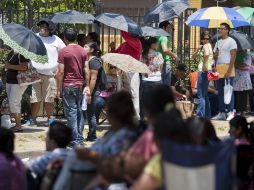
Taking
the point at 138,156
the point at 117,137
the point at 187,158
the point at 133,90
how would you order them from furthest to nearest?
the point at 133,90
the point at 117,137
the point at 138,156
the point at 187,158

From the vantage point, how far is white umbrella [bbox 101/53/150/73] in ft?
41.3

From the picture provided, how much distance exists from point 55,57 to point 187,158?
30.5 ft

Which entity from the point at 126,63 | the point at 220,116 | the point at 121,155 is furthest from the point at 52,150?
the point at 220,116

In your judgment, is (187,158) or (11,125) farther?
(11,125)

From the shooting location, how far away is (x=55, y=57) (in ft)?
45.6

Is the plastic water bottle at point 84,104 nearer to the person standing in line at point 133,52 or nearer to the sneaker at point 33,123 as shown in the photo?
the person standing in line at point 133,52

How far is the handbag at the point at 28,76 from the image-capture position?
1319 centimetres

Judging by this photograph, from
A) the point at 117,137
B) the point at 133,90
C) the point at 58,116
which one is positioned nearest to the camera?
the point at 117,137

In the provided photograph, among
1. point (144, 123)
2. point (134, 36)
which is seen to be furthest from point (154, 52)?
point (144, 123)

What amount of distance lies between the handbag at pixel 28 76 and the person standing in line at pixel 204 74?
3235 mm

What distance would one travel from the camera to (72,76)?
39.4 feet

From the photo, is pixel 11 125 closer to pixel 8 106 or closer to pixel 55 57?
pixel 8 106

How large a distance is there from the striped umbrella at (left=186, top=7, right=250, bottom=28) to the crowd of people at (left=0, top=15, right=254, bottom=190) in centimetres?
43

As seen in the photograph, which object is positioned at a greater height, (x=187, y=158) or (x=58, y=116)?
(x=187, y=158)
